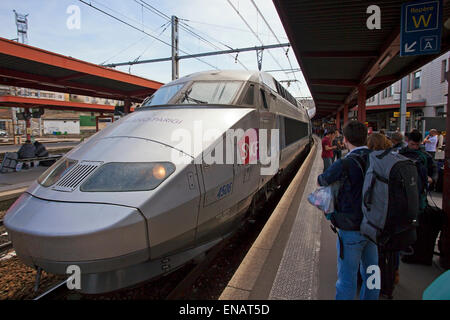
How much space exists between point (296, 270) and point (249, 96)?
2.57 metres

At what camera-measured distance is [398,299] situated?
8.70 feet

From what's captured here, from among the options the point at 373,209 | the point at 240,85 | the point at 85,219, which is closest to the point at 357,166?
the point at 373,209

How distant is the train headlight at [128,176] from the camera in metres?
2.50

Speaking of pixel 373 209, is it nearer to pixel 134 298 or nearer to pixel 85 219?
pixel 85 219

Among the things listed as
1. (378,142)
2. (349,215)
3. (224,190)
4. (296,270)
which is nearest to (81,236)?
(224,190)

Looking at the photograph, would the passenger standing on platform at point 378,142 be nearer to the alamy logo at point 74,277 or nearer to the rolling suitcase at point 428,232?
the rolling suitcase at point 428,232

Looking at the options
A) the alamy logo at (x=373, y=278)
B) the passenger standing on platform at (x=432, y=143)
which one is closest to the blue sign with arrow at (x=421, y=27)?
the alamy logo at (x=373, y=278)

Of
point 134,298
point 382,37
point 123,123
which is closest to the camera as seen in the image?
point 134,298

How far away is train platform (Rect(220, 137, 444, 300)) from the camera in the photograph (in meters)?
2.71

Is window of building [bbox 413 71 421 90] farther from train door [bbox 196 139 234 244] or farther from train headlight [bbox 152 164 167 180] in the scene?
train headlight [bbox 152 164 167 180]

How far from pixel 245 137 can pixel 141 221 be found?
1.94 meters

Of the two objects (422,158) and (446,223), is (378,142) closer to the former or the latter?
(422,158)

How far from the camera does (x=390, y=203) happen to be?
6.74 feet

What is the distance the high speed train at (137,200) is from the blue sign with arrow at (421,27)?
10.6ft
